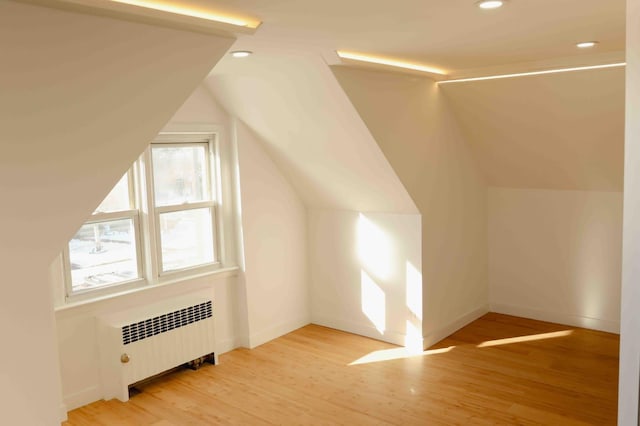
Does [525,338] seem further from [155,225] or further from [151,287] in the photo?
[155,225]

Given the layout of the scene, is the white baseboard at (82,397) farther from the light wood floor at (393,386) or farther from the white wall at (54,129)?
the white wall at (54,129)

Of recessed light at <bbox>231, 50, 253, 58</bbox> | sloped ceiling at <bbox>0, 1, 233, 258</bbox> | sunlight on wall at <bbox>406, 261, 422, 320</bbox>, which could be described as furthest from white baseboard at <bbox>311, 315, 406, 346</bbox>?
sloped ceiling at <bbox>0, 1, 233, 258</bbox>

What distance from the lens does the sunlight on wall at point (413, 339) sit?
17.4ft

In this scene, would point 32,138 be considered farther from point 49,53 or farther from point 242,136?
point 242,136

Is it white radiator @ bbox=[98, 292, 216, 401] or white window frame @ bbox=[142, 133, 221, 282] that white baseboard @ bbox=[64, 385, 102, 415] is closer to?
white radiator @ bbox=[98, 292, 216, 401]

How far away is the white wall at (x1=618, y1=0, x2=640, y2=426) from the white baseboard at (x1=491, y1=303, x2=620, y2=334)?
378 centimetres

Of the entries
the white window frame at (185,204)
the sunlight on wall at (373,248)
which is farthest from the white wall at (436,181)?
the white window frame at (185,204)

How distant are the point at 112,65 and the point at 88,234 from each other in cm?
227

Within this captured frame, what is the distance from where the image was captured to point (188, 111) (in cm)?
497

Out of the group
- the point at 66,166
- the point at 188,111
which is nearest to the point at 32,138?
the point at 66,166

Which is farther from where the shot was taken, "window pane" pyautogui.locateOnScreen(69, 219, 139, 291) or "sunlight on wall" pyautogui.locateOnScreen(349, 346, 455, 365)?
A: "sunlight on wall" pyautogui.locateOnScreen(349, 346, 455, 365)

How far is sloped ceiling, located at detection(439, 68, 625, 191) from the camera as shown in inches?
184

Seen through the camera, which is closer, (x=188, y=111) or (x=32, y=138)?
(x=32, y=138)

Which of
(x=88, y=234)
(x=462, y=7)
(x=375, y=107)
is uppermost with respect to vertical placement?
(x=462, y=7)
